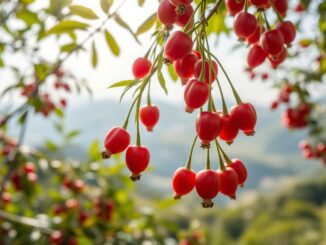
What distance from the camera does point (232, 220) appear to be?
4333 inches

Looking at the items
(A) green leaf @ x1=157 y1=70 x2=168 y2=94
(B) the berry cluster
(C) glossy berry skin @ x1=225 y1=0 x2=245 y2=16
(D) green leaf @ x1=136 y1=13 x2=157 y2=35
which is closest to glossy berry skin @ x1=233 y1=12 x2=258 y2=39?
(B) the berry cluster

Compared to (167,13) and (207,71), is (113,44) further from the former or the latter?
(207,71)

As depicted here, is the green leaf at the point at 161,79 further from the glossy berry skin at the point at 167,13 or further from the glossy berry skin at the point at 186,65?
the glossy berry skin at the point at 167,13

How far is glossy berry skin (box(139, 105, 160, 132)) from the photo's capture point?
1704 millimetres

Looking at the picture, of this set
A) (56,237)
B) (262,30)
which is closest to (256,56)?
(262,30)

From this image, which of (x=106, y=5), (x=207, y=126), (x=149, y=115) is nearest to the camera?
(x=207, y=126)

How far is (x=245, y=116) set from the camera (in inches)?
57.6

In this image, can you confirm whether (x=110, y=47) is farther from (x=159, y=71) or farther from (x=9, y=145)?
(x=9, y=145)

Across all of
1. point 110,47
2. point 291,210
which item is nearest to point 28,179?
point 110,47

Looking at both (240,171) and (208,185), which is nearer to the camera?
(208,185)

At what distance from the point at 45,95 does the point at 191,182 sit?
17.3 ft

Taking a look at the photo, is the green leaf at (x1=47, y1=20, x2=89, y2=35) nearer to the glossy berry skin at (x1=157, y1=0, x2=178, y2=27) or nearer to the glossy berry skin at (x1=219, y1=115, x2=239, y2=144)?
the glossy berry skin at (x1=157, y1=0, x2=178, y2=27)

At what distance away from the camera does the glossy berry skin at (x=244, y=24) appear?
5.29 ft

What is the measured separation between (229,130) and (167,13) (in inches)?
18.6
